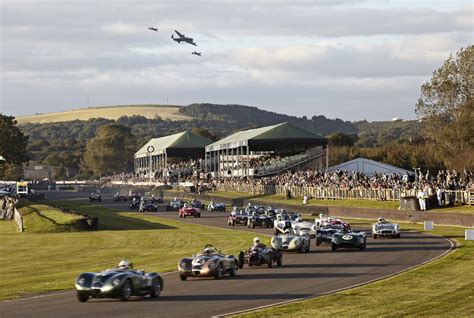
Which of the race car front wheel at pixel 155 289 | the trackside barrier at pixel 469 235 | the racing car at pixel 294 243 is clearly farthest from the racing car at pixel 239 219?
the race car front wheel at pixel 155 289

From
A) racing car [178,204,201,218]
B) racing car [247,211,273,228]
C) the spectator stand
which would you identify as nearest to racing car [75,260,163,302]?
racing car [247,211,273,228]

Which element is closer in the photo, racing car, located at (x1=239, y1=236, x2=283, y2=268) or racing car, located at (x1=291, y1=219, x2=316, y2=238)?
racing car, located at (x1=239, y1=236, x2=283, y2=268)

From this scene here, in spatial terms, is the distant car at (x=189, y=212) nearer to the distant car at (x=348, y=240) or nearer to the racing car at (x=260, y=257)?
the distant car at (x=348, y=240)

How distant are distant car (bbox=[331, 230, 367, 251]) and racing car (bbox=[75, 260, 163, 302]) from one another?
1843cm

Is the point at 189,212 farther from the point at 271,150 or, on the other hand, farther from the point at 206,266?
the point at 271,150

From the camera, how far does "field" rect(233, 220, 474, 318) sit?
966 inches

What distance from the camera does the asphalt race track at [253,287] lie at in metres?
25.5

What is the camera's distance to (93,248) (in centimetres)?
5478

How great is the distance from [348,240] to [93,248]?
15436 millimetres

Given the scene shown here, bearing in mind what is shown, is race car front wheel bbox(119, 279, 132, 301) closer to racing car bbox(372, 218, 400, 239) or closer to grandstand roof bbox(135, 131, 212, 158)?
racing car bbox(372, 218, 400, 239)

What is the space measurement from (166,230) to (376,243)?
21.6 metres

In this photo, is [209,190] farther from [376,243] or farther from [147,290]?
[147,290]

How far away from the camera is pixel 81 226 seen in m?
71.4

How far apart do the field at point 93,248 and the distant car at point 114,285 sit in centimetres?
406
